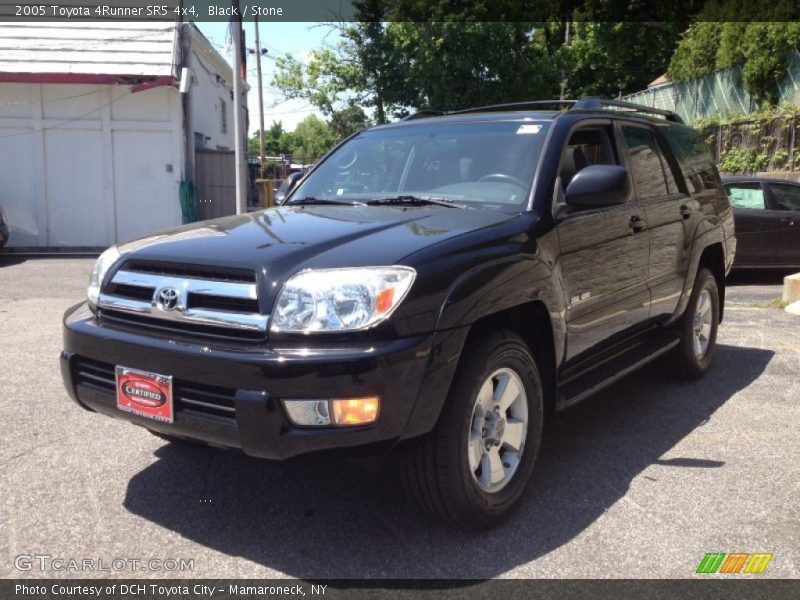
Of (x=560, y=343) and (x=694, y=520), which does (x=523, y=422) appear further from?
(x=694, y=520)

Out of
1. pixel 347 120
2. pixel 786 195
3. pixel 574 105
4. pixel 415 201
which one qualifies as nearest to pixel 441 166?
pixel 415 201

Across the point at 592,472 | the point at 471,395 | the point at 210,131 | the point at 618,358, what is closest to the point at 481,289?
the point at 471,395

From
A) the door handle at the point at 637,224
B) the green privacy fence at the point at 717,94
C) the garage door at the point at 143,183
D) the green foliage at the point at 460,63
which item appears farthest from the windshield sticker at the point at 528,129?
the green foliage at the point at 460,63

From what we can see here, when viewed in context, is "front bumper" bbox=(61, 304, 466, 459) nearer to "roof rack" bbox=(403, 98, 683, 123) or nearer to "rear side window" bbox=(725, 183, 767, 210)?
"roof rack" bbox=(403, 98, 683, 123)

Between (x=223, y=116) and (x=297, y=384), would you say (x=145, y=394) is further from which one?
(x=223, y=116)

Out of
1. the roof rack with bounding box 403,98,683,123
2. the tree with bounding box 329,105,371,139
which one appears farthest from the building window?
the roof rack with bounding box 403,98,683,123

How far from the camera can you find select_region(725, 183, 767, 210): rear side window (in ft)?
34.9

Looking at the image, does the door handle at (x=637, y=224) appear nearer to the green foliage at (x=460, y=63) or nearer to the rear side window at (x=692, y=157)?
the rear side window at (x=692, y=157)

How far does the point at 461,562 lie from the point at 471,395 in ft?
2.13

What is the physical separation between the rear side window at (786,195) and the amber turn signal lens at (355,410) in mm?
9715

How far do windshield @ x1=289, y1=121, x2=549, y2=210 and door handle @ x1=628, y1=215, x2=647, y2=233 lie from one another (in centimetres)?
81

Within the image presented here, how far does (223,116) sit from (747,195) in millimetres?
16264

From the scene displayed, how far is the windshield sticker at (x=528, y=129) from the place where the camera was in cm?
396

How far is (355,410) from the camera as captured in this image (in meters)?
2.68
